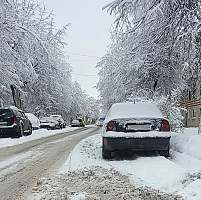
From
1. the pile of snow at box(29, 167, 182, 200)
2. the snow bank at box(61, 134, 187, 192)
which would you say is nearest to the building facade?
the snow bank at box(61, 134, 187, 192)

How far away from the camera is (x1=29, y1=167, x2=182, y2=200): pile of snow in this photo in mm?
6688

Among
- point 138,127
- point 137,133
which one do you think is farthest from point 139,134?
point 138,127

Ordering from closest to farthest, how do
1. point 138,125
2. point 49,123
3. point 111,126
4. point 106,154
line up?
point 138,125, point 111,126, point 106,154, point 49,123

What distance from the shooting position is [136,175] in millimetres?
8602

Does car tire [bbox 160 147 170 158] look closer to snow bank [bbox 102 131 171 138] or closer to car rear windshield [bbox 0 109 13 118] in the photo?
snow bank [bbox 102 131 171 138]

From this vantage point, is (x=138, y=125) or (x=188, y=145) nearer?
(x=138, y=125)

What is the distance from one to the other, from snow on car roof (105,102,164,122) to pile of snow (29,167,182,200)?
2814mm

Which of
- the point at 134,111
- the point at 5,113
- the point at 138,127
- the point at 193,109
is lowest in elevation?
the point at 138,127

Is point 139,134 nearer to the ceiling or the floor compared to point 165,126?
nearer to the floor

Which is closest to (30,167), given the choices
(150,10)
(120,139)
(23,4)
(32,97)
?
(120,139)

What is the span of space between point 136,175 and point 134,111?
356cm

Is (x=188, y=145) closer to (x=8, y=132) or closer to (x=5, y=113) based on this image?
(x=8, y=132)

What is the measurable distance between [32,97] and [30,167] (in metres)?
38.4

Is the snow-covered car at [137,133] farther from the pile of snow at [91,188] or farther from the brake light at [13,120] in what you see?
the brake light at [13,120]
